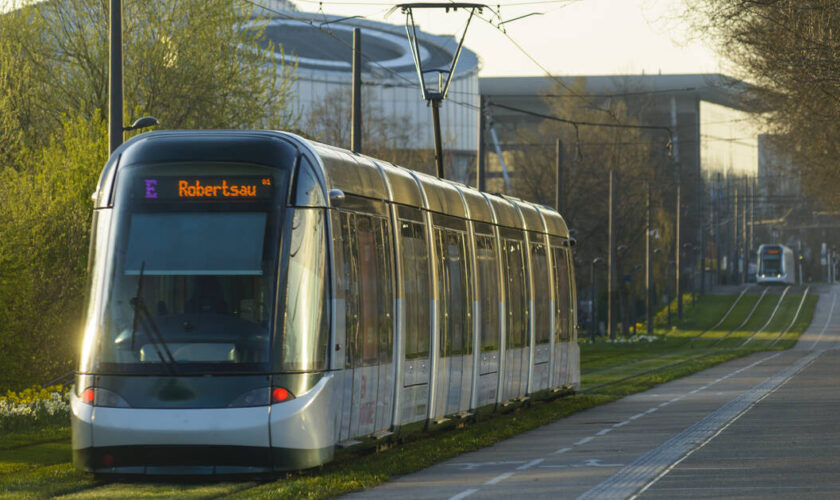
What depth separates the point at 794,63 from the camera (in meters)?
26.1

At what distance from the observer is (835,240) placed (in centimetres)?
18162

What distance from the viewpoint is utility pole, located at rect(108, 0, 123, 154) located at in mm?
20812

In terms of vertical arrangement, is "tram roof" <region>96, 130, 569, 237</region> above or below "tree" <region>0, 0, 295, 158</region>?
below

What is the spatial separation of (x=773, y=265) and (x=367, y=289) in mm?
110866

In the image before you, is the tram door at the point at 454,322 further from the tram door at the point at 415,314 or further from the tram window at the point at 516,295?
the tram window at the point at 516,295

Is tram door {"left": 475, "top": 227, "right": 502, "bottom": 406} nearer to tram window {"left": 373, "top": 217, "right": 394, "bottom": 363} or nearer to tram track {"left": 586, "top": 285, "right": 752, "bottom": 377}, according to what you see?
tram window {"left": 373, "top": 217, "right": 394, "bottom": 363}

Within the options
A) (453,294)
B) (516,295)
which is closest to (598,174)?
(516,295)

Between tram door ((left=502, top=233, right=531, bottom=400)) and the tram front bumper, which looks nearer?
the tram front bumper

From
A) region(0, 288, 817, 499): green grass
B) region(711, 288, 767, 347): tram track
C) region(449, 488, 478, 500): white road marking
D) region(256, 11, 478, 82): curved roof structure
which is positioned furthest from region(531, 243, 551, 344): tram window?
region(256, 11, 478, 82): curved roof structure

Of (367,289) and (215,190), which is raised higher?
(215,190)

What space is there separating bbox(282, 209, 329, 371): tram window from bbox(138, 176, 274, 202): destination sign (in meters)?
0.42

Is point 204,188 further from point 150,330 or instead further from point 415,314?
point 415,314

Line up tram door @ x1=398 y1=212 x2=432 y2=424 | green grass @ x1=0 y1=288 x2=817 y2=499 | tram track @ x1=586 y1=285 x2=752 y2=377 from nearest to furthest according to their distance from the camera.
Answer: green grass @ x1=0 y1=288 x2=817 y2=499 < tram door @ x1=398 y1=212 x2=432 y2=424 < tram track @ x1=586 y1=285 x2=752 y2=377

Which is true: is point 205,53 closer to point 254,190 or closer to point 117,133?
point 117,133
